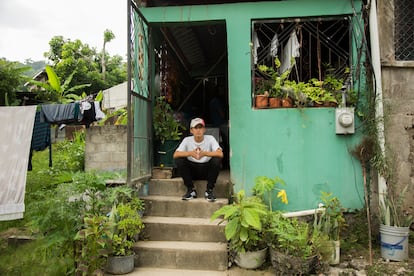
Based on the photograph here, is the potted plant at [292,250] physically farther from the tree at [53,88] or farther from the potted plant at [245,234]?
the tree at [53,88]

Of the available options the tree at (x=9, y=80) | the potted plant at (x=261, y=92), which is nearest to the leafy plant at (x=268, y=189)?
the potted plant at (x=261, y=92)

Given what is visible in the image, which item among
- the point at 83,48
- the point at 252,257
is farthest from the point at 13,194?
the point at 83,48

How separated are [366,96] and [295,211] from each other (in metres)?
1.98

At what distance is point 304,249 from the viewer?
11.9 feet

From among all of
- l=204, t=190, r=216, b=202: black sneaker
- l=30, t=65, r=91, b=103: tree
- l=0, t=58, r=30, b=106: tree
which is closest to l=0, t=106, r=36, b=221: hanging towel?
l=204, t=190, r=216, b=202: black sneaker

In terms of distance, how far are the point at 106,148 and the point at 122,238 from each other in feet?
9.60

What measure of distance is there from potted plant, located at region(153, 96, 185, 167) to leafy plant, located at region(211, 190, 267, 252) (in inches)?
82.6

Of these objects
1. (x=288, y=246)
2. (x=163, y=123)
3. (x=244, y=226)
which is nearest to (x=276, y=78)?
(x=163, y=123)

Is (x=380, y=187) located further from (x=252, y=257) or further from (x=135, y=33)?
(x=135, y=33)

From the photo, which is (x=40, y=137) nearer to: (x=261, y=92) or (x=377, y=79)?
(x=261, y=92)

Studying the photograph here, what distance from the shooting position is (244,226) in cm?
368

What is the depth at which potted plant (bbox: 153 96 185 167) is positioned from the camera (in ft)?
18.4

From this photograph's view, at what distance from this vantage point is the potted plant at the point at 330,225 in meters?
3.88

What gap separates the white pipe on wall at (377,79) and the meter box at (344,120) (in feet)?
1.08
